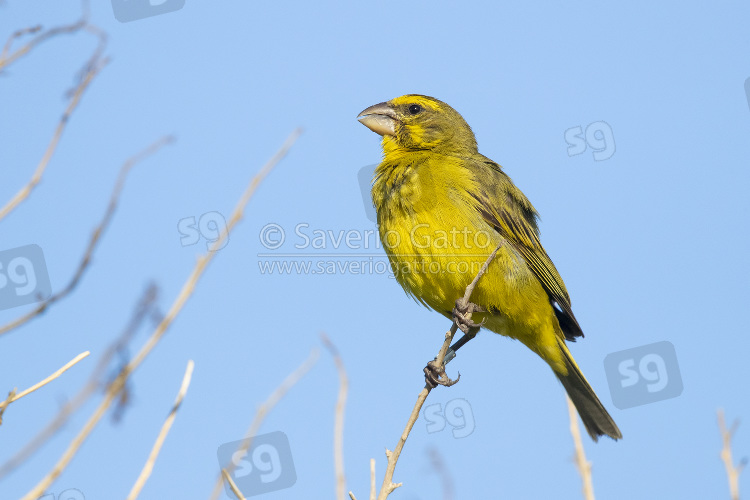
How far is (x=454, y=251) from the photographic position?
4.55m

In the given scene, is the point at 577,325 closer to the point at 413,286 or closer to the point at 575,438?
the point at 413,286

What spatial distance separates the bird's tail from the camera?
5.27 meters

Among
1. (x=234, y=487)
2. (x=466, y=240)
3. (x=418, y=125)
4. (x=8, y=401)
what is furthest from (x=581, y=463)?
(x=418, y=125)

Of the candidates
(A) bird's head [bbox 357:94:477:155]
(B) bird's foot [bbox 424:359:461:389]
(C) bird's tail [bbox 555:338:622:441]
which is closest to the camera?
(B) bird's foot [bbox 424:359:461:389]

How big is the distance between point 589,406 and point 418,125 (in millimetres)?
2380

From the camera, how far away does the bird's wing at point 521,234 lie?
5059 millimetres

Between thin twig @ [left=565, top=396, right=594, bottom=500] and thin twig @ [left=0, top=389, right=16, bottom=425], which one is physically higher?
thin twig @ [left=0, top=389, right=16, bottom=425]

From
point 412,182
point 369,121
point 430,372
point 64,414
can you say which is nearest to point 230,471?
point 64,414

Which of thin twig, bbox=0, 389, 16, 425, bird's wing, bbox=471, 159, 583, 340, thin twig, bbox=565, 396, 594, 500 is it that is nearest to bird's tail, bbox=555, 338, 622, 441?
bird's wing, bbox=471, 159, 583, 340

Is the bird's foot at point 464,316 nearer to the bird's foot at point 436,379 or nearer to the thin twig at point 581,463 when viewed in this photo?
the bird's foot at point 436,379

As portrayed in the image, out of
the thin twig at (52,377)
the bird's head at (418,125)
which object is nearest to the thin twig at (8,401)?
the thin twig at (52,377)

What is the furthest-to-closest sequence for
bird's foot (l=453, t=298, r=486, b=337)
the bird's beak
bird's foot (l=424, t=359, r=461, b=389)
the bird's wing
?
the bird's beak, the bird's wing, bird's foot (l=424, t=359, r=461, b=389), bird's foot (l=453, t=298, r=486, b=337)

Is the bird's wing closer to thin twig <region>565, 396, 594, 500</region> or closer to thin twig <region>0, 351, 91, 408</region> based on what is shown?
thin twig <region>565, 396, 594, 500</region>

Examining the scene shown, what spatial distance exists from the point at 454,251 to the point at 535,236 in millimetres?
1177
